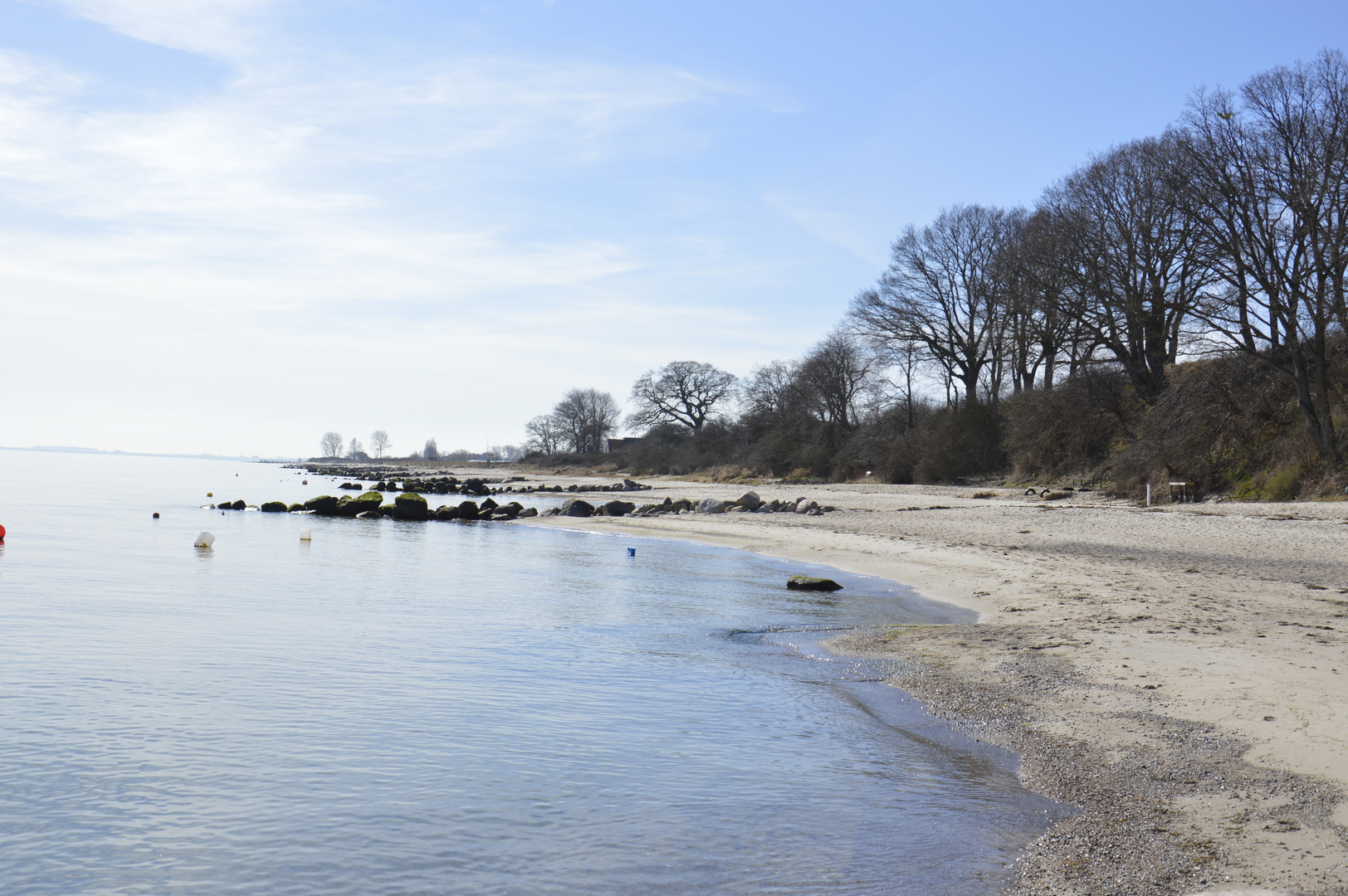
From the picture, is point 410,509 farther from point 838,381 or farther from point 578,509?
point 838,381

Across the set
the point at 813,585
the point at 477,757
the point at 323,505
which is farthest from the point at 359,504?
the point at 477,757

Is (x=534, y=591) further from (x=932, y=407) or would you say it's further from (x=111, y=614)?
(x=932, y=407)

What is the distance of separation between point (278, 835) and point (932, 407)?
137 feet

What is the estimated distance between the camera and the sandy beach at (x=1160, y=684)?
13.8 feet

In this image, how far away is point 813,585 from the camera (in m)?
14.5

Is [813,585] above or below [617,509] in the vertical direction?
below

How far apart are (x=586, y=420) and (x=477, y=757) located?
100175 millimetres

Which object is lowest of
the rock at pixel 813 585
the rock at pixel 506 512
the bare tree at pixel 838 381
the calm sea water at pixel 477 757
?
the calm sea water at pixel 477 757

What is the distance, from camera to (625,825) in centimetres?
491

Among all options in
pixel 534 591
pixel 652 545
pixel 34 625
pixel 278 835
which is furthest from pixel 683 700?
pixel 652 545

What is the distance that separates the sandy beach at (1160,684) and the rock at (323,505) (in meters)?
25.6

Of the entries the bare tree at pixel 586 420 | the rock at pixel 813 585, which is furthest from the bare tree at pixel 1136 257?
the bare tree at pixel 586 420

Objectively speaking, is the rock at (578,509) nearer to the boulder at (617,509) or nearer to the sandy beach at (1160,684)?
the boulder at (617,509)

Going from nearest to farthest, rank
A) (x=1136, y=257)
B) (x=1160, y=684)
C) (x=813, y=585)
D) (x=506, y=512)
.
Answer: (x=1160, y=684) < (x=813, y=585) < (x=1136, y=257) < (x=506, y=512)
